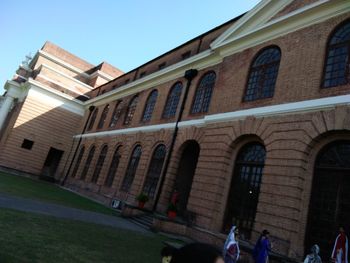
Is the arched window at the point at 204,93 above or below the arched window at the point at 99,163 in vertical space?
above

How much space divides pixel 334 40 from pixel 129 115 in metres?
16.7

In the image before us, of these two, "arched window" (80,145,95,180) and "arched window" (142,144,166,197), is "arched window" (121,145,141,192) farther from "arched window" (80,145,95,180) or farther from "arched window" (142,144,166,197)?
"arched window" (80,145,95,180)

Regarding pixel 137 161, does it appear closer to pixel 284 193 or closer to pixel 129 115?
pixel 129 115

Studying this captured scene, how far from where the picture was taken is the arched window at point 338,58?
10.6m

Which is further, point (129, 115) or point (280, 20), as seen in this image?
point (129, 115)

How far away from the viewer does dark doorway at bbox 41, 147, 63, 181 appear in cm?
3512

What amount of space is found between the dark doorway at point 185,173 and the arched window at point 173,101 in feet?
8.80

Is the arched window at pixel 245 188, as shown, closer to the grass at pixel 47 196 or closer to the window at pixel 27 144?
the grass at pixel 47 196

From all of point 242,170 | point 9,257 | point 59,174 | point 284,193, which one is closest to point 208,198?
point 242,170

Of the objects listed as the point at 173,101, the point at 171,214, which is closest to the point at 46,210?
the point at 171,214

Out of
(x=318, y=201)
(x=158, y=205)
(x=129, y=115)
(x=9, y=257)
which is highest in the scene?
(x=129, y=115)

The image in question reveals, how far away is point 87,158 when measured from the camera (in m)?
29.2

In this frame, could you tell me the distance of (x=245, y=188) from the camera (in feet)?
41.2

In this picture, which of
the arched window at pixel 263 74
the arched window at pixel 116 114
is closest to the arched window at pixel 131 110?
the arched window at pixel 116 114
